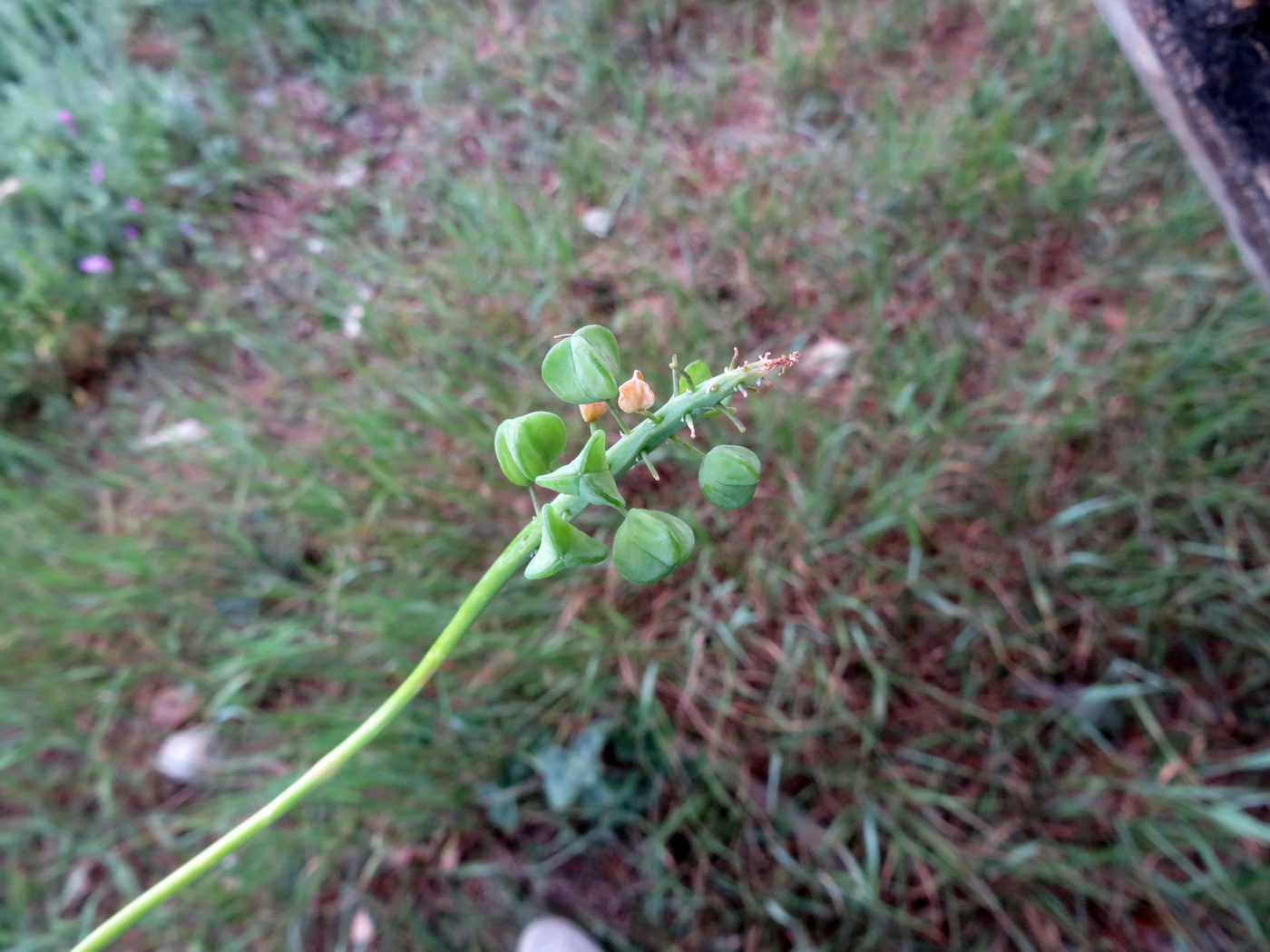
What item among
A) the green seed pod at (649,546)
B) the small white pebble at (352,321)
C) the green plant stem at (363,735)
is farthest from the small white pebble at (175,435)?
the green seed pod at (649,546)

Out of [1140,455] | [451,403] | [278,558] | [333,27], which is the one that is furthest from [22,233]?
[1140,455]

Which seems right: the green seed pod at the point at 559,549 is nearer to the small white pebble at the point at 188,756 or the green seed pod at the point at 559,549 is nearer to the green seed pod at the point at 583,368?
the green seed pod at the point at 583,368

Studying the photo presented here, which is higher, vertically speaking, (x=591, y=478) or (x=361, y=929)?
(x=591, y=478)

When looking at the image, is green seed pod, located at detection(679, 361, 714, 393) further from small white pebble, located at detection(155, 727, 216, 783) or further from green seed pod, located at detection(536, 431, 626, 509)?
small white pebble, located at detection(155, 727, 216, 783)

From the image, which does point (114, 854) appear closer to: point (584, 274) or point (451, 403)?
point (451, 403)

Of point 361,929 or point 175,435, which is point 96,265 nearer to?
point 175,435

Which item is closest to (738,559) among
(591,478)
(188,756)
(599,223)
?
(599,223)
